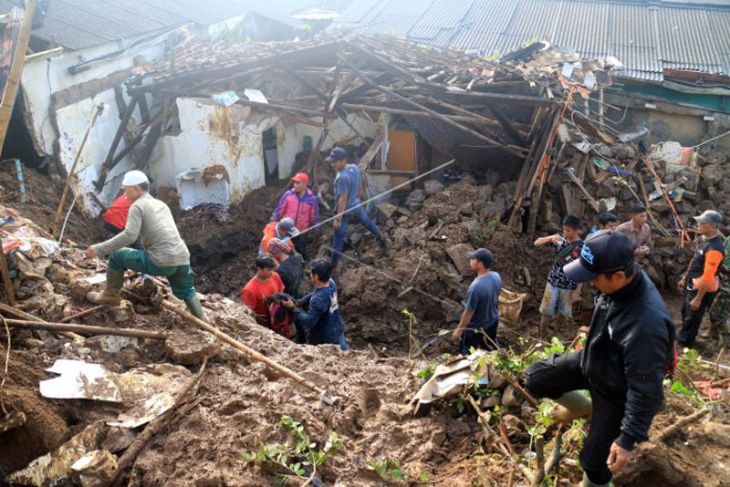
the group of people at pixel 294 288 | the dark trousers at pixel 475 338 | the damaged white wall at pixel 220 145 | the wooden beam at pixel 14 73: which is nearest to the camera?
the wooden beam at pixel 14 73

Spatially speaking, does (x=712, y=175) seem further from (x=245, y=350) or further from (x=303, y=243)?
(x=245, y=350)

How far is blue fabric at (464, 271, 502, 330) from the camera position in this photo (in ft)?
20.2

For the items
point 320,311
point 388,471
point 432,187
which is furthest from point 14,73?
point 432,187

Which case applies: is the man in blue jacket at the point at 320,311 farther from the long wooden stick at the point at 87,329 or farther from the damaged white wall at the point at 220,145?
the damaged white wall at the point at 220,145

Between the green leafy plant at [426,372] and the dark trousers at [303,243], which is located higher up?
the green leafy plant at [426,372]

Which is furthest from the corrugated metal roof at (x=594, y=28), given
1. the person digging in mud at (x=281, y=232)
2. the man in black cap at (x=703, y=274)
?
the person digging in mud at (x=281, y=232)

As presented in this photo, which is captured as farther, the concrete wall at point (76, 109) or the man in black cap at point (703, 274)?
the concrete wall at point (76, 109)

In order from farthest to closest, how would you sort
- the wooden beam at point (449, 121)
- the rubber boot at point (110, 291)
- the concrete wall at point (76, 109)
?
the wooden beam at point (449, 121) < the concrete wall at point (76, 109) < the rubber boot at point (110, 291)

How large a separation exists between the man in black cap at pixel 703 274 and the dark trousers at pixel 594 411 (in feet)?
12.7

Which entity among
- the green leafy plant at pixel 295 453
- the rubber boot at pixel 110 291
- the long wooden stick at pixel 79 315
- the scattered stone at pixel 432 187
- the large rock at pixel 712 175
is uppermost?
the rubber boot at pixel 110 291

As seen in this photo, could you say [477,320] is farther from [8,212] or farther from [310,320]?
[8,212]

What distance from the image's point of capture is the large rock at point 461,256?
29.9 feet

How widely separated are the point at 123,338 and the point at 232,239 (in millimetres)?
5551

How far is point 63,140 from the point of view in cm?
928
